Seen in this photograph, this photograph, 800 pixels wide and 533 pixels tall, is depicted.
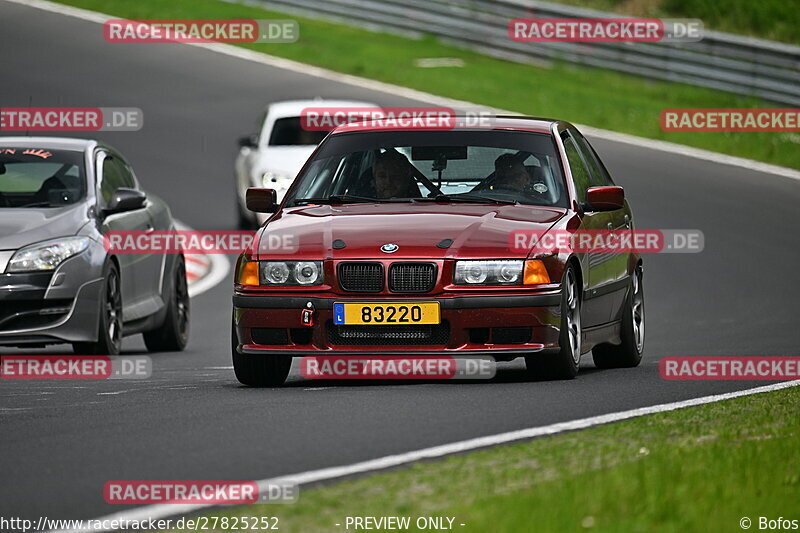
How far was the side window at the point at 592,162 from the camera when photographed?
12.1 meters

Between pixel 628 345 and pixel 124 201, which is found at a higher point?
pixel 124 201

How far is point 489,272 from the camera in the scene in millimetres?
9992

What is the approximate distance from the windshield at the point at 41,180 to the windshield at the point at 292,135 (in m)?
8.58

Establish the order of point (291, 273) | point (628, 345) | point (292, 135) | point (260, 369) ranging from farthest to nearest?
point (292, 135)
point (628, 345)
point (260, 369)
point (291, 273)

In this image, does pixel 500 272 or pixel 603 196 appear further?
pixel 603 196

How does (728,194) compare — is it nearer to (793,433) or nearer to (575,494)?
(793,433)

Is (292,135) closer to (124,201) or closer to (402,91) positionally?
(402,91)

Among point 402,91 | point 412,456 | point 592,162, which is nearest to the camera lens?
point 412,456

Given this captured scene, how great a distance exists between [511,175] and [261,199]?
1.55 m

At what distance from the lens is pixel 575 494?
6.32 m
